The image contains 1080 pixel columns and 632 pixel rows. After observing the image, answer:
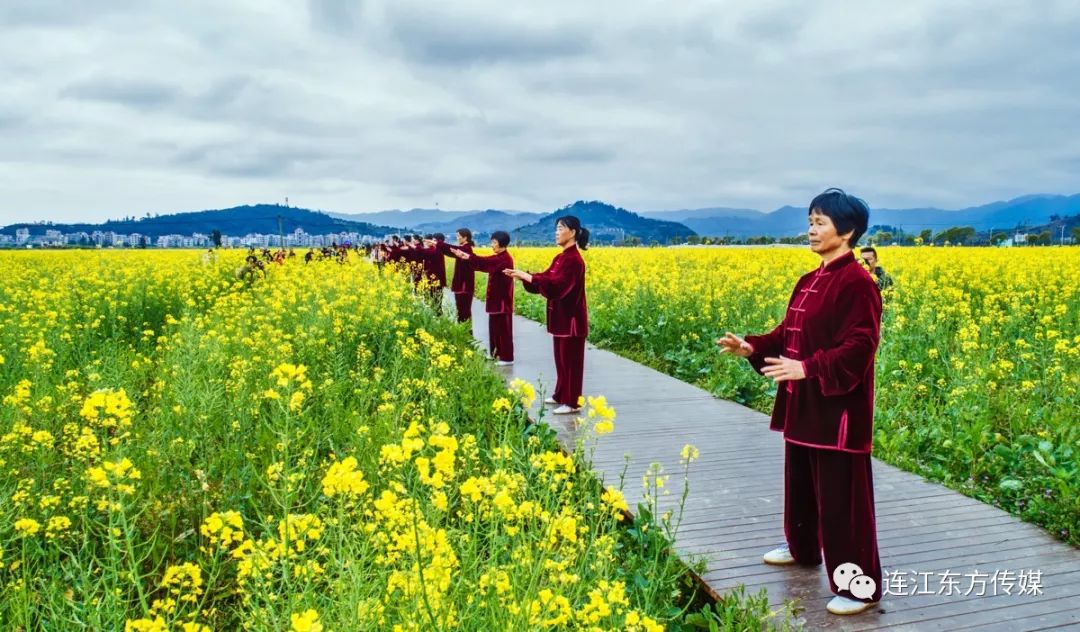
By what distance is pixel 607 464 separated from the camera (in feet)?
16.3

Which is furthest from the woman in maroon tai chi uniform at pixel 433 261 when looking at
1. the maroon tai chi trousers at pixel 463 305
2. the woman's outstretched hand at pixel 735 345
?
the woman's outstretched hand at pixel 735 345

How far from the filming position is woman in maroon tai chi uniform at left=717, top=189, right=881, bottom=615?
2.94 m

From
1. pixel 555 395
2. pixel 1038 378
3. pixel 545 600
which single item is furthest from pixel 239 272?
pixel 545 600

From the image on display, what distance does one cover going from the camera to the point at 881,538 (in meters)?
3.82

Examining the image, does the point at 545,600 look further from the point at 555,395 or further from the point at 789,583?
the point at 555,395

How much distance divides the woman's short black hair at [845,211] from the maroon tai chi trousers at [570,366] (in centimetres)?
347

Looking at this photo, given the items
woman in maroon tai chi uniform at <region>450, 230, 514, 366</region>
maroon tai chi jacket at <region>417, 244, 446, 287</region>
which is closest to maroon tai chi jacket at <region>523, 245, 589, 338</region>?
woman in maroon tai chi uniform at <region>450, 230, 514, 366</region>

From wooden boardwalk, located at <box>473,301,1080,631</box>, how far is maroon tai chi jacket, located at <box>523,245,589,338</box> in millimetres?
770

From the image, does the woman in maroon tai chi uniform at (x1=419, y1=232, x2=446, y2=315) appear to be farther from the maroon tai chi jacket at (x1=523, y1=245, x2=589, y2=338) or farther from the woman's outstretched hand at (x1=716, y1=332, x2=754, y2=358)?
the woman's outstretched hand at (x1=716, y1=332, x2=754, y2=358)

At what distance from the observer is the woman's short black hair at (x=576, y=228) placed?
6.05 meters

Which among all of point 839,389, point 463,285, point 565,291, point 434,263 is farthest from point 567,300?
point 434,263

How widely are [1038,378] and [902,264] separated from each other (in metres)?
7.47

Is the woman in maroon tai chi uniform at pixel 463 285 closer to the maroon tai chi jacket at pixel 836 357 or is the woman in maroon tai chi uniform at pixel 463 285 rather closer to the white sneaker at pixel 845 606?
the maroon tai chi jacket at pixel 836 357

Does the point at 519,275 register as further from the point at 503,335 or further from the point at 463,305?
the point at 463,305
